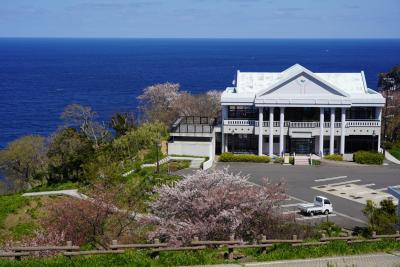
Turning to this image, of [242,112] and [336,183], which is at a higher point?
[242,112]

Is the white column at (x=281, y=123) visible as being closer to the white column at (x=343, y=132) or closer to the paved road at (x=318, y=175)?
the paved road at (x=318, y=175)

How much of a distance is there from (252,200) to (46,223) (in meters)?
8.57

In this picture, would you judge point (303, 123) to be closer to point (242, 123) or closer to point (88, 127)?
point (242, 123)

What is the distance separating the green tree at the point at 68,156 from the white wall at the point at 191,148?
22.0ft

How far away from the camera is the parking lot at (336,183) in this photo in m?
32.3

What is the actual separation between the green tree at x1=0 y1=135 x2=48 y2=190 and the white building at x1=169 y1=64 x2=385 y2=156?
12146mm

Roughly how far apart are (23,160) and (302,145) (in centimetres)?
2317

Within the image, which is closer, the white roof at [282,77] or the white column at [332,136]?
the white column at [332,136]

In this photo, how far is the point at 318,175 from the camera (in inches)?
1610

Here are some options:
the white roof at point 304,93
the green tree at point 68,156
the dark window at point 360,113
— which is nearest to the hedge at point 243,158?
the white roof at point 304,93

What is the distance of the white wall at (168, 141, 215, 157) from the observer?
4522cm

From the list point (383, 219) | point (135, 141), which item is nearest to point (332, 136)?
point (135, 141)

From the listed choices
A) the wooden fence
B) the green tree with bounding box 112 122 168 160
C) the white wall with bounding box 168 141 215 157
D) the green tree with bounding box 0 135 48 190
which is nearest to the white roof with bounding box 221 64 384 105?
the white wall with bounding box 168 141 215 157

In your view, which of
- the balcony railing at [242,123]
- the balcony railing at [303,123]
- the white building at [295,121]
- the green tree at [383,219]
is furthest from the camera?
the balcony railing at [242,123]
